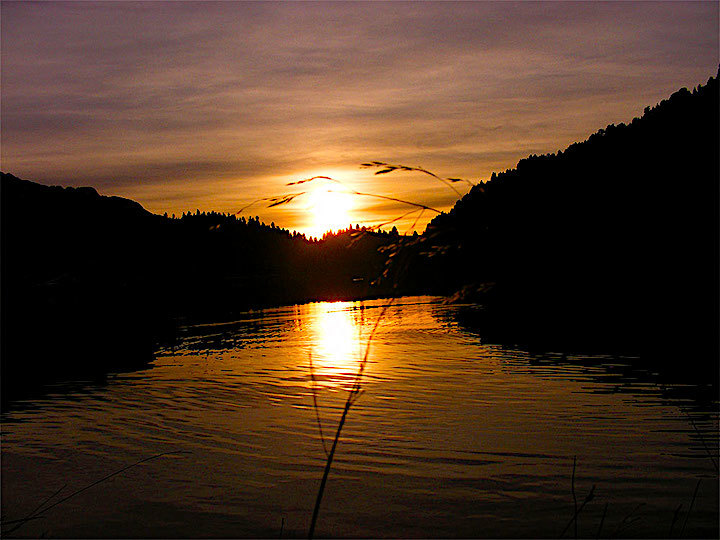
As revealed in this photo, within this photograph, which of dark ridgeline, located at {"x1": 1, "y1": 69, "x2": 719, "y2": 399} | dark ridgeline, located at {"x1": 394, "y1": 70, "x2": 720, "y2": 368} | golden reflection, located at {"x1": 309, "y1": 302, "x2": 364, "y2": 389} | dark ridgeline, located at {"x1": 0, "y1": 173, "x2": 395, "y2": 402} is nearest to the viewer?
dark ridgeline, located at {"x1": 1, "y1": 69, "x2": 719, "y2": 399}

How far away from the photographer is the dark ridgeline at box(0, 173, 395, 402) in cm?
522

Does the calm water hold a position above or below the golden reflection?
above

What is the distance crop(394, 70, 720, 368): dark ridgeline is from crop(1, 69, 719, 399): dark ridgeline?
113 mm

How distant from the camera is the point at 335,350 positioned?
97.6 ft

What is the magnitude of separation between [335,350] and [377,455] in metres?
19.0

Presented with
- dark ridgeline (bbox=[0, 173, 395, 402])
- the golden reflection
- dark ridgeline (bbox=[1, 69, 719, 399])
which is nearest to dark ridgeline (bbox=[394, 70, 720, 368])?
dark ridgeline (bbox=[1, 69, 719, 399])

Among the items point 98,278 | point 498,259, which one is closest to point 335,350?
point 498,259

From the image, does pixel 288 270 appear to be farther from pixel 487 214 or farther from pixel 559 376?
pixel 487 214

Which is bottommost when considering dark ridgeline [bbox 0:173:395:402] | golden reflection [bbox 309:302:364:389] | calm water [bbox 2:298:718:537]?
golden reflection [bbox 309:302:364:389]

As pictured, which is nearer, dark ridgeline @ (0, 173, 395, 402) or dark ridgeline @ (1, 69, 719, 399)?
dark ridgeline @ (1, 69, 719, 399)

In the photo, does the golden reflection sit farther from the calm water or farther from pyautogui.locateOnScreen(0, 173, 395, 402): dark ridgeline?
pyautogui.locateOnScreen(0, 173, 395, 402): dark ridgeline

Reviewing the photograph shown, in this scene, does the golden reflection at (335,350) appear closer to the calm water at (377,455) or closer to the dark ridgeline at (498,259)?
the calm water at (377,455)

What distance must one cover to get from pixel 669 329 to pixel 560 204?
59.6 m

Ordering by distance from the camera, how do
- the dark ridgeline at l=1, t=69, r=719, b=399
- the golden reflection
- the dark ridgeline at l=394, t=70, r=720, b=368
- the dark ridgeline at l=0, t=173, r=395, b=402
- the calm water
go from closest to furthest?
the dark ridgeline at l=1, t=69, r=719, b=399 < the dark ridgeline at l=0, t=173, r=395, b=402 < the calm water < the golden reflection < the dark ridgeline at l=394, t=70, r=720, b=368
